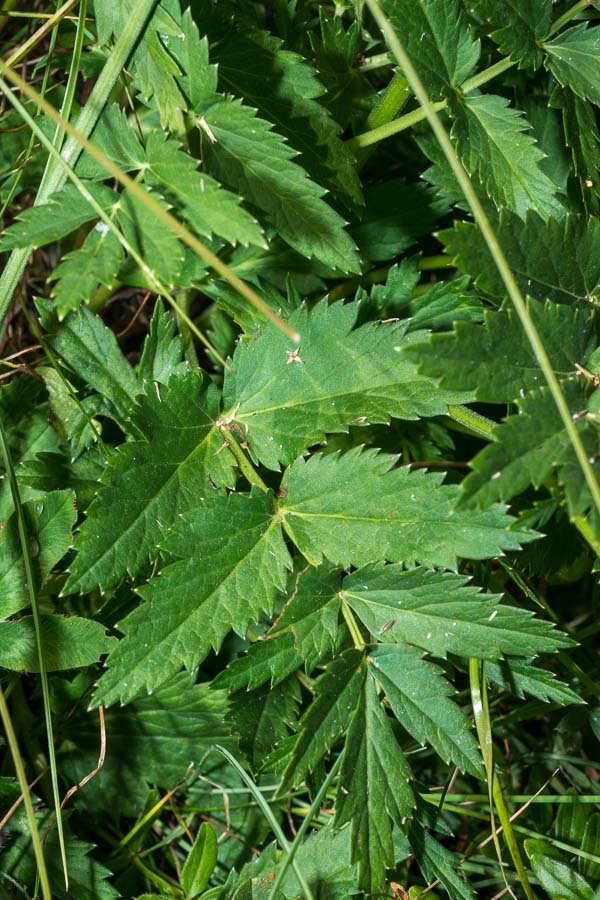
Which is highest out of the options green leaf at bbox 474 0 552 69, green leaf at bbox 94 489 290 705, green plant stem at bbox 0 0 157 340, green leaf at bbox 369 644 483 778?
green plant stem at bbox 0 0 157 340

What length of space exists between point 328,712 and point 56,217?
762 mm

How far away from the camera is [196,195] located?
1024 millimetres

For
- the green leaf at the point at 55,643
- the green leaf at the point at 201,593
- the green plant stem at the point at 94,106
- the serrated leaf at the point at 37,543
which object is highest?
the green plant stem at the point at 94,106

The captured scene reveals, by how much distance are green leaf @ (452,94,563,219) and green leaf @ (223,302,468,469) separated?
0.26 meters

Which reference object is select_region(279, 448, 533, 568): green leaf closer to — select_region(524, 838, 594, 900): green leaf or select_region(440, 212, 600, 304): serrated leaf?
select_region(440, 212, 600, 304): serrated leaf

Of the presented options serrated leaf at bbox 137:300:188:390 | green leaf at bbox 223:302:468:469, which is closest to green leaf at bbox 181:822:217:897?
green leaf at bbox 223:302:468:469

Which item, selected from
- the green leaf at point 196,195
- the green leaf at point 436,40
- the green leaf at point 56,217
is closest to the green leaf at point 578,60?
the green leaf at point 436,40

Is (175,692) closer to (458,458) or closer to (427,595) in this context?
(427,595)

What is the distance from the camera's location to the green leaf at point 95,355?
1381mm

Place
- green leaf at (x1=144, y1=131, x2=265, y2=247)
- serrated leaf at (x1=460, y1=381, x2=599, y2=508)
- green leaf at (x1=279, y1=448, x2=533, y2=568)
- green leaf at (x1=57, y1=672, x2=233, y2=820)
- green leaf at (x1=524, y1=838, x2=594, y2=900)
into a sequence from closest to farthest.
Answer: serrated leaf at (x1=460, y1=381, x2=599, y2=508)
green leaf at (x1=144, y1=131, x2=265, y2=247)
green leaf at (x1=279, y1=448, x2=533, y2=568)
green leaf at (x1=524, y1=838, x2=594, y2=900)
green leaf at (x1=57, y1=672, x2=233, y2=820)

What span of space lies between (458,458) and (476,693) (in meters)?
0.51

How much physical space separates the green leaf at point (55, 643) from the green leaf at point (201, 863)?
0.37 meters

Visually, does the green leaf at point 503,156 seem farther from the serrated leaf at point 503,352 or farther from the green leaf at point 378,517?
the green leaf at point 378,517

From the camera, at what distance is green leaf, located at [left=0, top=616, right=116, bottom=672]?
1227mm
